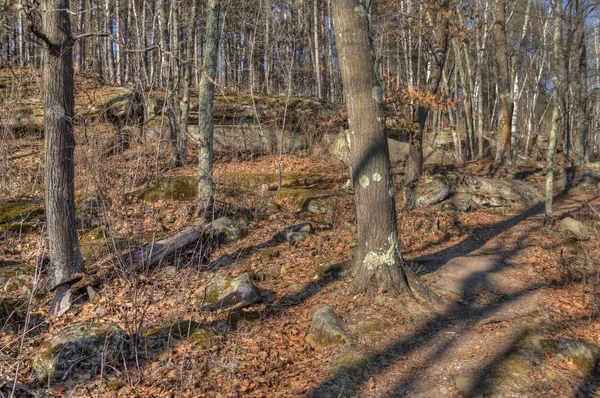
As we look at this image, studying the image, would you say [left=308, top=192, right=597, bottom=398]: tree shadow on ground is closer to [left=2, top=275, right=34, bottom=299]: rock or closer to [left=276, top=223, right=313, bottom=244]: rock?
[left=276, top=223, right=313, bottom=244]: rock

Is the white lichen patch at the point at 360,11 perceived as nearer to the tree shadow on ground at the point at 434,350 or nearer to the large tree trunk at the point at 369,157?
the large tree trunk at the point at 369,157

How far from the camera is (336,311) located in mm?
Answer: 5766

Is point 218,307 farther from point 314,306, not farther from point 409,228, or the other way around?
point 409,228

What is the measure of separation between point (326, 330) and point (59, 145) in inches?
178

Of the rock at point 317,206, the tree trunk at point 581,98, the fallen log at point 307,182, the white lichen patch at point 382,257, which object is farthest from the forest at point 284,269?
the tree trunk at point 581,98

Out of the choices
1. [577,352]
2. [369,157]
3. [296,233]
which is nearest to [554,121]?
[369,157]

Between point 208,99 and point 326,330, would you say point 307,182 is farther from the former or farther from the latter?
point 326,330

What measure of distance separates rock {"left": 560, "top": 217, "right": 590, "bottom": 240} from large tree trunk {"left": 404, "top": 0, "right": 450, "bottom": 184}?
3.76 metres

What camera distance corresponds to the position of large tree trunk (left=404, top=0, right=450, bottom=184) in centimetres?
1185

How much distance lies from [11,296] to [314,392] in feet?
16.4

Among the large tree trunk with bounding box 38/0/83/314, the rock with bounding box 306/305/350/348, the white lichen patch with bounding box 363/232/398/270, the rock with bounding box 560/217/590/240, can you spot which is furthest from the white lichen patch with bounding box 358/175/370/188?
the rock with bounding box 560/217/590/240

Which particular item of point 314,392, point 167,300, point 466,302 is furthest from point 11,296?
point 466,302

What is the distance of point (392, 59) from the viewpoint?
3000cm

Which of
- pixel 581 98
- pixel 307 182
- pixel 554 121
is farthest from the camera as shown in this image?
pixel 581 98
